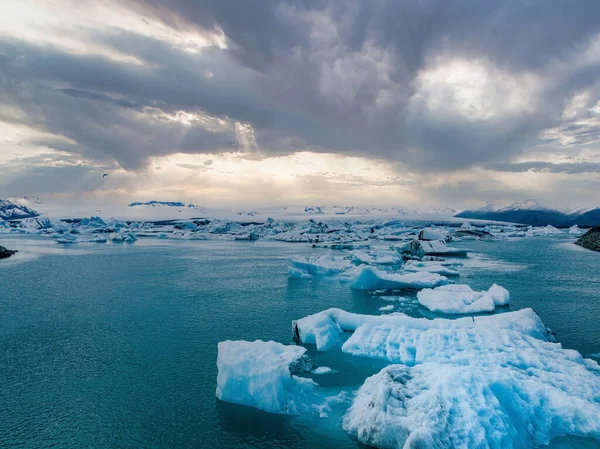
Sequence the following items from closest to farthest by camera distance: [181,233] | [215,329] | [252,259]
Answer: [215,329] → [252,259] → [181,233]

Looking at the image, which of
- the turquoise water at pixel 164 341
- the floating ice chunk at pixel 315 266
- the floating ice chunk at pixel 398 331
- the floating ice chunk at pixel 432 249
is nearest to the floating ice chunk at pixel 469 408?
the turquoise water at pixel 164 341

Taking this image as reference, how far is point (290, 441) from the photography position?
6148 mm

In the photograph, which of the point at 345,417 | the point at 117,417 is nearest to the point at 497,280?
the point at 345,417

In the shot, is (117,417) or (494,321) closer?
(117,417)

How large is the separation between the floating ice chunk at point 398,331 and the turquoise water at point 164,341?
1.61 ft

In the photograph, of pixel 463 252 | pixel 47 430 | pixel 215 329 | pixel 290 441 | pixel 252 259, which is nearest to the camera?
pixel 290 441

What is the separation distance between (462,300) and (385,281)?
4340 mm

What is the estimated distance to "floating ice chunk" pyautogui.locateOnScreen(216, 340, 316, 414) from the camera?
23.4 feet

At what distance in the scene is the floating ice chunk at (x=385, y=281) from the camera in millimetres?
18125

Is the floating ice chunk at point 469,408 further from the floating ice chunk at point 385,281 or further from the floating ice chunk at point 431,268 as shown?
the floating ice chunk at point 431,268

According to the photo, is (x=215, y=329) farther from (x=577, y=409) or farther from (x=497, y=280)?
(x=497, y=280)

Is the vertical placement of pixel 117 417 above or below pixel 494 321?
below

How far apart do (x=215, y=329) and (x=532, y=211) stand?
5403 inches

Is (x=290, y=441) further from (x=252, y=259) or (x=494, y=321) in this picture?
(x=252, y=259)
